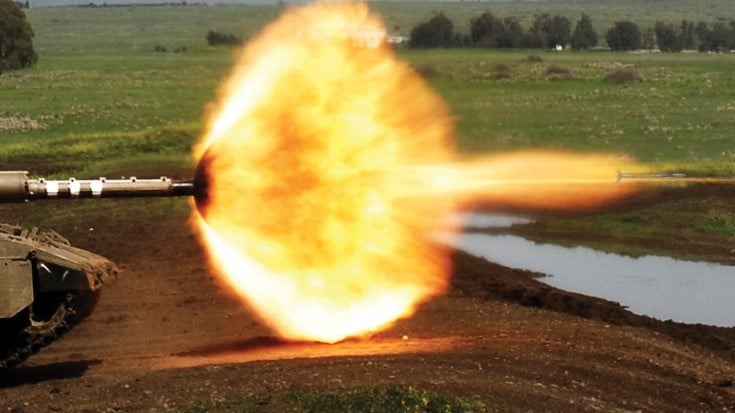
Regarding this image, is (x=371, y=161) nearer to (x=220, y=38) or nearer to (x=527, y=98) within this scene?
(x=527, y=98)

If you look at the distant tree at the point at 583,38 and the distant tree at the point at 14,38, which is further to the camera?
the distant tree at the point at 583,38

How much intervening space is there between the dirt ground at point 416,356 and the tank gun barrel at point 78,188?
6.58 feet

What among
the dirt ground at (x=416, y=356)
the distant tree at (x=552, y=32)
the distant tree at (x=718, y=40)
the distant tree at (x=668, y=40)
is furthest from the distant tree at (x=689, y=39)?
the dirt ground at (x=416, y=356)

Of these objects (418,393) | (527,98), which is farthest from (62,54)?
(418,393)

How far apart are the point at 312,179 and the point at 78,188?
3132 mm

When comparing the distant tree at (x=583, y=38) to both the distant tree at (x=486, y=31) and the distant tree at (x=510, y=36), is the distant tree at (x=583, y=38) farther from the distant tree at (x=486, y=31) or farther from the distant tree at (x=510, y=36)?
Result: the distant tree at (x=486, y=31)

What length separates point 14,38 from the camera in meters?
67.2

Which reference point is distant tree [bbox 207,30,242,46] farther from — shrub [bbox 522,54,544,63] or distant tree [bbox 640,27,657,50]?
distant tree [bbox 640,27,657,50]

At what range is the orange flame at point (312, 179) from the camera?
17.7m

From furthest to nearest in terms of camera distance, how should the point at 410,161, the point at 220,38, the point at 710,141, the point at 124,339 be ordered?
the point at 220,38 → the point at 710,141 → the point at 410,161 → the point at 124,339

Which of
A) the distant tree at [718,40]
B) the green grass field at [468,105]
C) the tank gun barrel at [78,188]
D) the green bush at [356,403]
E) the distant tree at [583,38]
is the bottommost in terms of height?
the distant tree at [718,40]

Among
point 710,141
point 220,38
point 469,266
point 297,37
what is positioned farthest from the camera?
point 220,38

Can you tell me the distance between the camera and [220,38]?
62562 mm

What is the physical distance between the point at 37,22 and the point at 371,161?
148479 mm
